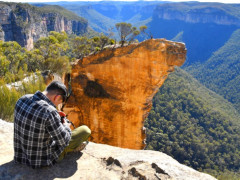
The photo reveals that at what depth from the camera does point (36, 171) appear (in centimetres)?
286

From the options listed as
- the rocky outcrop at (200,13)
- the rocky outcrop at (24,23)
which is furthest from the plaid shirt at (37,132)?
the rocky outcrop at (200,13)

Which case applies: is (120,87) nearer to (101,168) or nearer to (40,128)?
(101,168)

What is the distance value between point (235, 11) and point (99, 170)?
411ft

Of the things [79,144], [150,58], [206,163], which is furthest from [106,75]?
[206,163]

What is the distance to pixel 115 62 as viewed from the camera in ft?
29.2

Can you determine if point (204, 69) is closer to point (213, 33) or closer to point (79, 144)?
point (213, 33)

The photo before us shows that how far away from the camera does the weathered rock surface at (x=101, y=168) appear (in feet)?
9.37

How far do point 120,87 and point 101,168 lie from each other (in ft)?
20.4

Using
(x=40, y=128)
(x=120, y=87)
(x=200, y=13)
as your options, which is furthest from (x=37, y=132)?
(x=200, y=13)

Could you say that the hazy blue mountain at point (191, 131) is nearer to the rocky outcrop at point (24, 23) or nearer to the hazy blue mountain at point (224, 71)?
the hazy blue mountain at point (224, 71)

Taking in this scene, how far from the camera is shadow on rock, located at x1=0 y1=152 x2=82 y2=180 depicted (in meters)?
2.74

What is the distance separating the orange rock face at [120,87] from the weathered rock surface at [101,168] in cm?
541

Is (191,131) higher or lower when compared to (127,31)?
lower

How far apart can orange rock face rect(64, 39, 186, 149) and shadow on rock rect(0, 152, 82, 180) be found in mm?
6188
